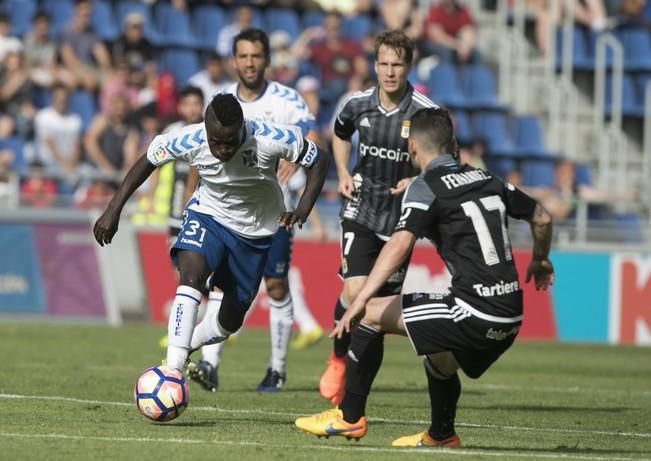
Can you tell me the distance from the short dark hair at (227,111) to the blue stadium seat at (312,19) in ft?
53.5

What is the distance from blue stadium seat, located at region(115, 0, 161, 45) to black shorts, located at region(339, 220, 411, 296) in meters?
13.5

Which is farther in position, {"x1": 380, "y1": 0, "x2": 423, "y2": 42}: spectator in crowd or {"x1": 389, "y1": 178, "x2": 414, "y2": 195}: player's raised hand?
{"x1": 380, "y1": 0, "x2": 423, "y2": 42}: spectator in crowd

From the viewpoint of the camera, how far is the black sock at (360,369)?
775cm

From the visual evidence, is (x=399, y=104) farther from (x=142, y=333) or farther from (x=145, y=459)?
(x=142, y=333)

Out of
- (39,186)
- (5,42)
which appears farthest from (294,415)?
(5,42)

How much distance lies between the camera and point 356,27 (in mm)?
24719

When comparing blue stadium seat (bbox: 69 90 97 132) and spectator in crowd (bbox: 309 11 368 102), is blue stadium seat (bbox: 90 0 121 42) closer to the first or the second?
blue stadium seat (bbox: 69 90 97 132)

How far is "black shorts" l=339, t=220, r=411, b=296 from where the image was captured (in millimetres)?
9961

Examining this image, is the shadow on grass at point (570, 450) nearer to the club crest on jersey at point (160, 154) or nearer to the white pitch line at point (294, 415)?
the white pitch line at point (294, 415)

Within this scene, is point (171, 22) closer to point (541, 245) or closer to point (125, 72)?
point (125, 72)

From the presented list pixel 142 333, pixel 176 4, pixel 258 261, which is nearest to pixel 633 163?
pixel 176 4

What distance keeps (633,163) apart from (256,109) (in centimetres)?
1610

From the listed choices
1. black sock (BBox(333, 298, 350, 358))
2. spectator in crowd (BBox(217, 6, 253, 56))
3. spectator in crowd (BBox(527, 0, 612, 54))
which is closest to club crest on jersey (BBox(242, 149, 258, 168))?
black sock (BBox(333, 298, 350, 358))

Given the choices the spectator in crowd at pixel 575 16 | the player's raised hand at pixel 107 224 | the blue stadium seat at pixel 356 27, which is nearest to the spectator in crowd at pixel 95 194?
the blue stadium seat at pixel 356 27
